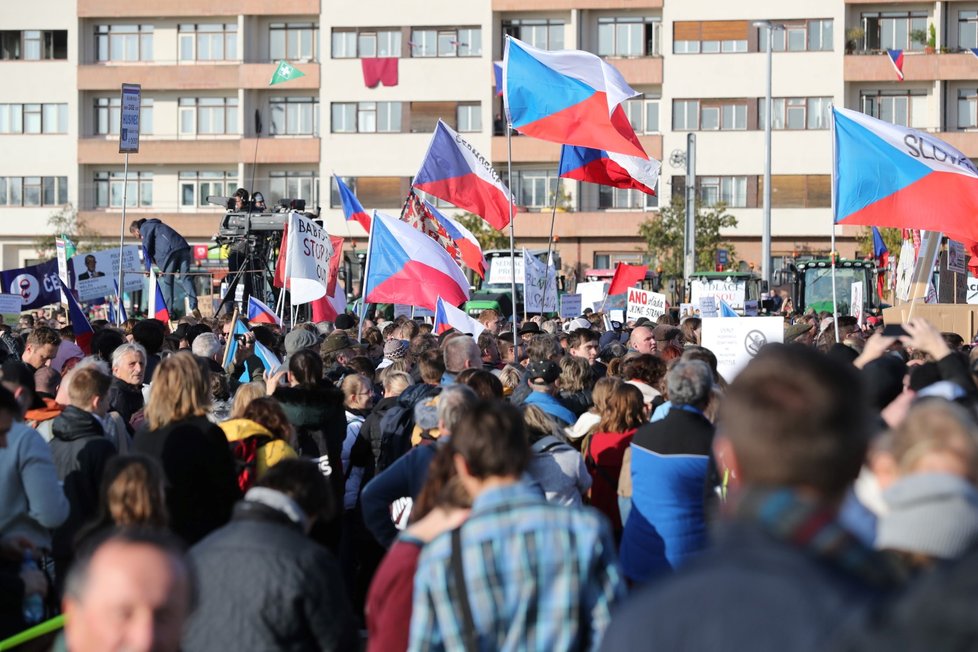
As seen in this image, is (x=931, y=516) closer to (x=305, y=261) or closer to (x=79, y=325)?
(x=79, y=325)

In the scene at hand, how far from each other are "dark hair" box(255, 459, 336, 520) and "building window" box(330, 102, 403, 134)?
53.2m

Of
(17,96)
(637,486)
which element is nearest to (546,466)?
(637,486)

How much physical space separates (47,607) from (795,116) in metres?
52.8

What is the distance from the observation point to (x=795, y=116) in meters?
55.8

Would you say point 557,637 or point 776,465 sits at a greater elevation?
point 776,465

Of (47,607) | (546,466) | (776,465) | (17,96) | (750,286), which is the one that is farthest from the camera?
(17,96)

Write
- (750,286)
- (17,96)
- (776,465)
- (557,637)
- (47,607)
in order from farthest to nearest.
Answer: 1. (17,96)
2. (750,286)
3. (47,607)
4. (557,637)
5. (776,465)

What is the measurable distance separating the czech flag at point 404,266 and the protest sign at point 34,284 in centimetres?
651

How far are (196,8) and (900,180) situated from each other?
49.3 metres

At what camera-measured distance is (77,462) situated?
6.38m


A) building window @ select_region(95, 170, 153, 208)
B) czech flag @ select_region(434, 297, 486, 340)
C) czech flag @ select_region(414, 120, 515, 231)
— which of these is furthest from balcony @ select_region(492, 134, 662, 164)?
czech flag @ select_region(434, 297, 486, 340)

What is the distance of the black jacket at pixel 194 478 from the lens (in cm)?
604

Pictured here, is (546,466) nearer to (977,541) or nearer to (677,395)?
(677,395)

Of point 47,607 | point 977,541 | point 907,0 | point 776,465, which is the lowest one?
point 47,607
